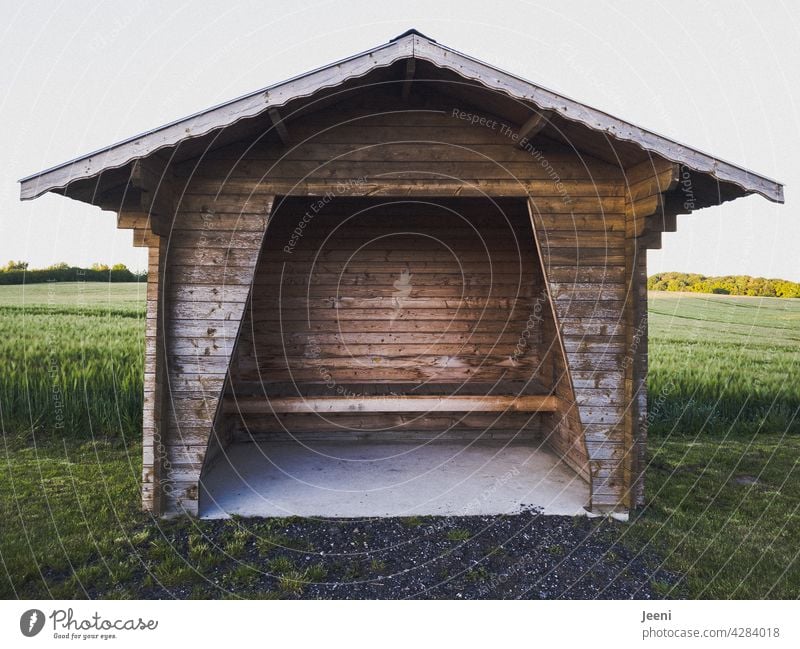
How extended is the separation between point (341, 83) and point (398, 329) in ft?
11.8

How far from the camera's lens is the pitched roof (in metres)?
4.08

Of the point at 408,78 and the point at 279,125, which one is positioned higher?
the point at 408,78

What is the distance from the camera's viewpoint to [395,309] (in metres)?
7.21

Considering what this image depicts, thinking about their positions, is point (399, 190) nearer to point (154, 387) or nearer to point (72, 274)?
point (154, 387)

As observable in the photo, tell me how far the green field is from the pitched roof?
264cm

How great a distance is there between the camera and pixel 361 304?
7188 millimetres

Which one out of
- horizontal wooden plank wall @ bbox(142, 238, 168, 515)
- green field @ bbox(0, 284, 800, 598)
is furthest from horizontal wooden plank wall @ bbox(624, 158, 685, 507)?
horizontal wooden plank wall @ bbox(142, 238, 168, 515)

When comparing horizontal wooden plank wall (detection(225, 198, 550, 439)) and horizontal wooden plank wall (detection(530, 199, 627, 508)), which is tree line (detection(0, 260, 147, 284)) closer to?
horizontal wooden plank wall (detection(225, 198, 550, 439))

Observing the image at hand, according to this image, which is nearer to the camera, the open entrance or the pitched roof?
the pitched roof

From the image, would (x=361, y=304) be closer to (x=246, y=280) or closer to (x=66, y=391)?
(x=246, y=280)

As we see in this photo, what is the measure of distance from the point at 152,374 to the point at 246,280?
41.0 inches

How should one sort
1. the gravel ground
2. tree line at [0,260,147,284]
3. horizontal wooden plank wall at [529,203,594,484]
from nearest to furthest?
the gravel ground
horizontal wooden plank wall at [529,203,594,484]
tree line at [0,260,147,284]

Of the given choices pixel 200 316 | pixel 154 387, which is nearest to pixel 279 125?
pixel 200 316

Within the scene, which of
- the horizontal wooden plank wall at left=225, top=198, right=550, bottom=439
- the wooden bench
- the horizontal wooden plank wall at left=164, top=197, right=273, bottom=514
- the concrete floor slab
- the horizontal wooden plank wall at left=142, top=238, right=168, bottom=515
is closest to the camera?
the horizontal wooden plank wall at left=142, top=238, right=168, bottom=515
